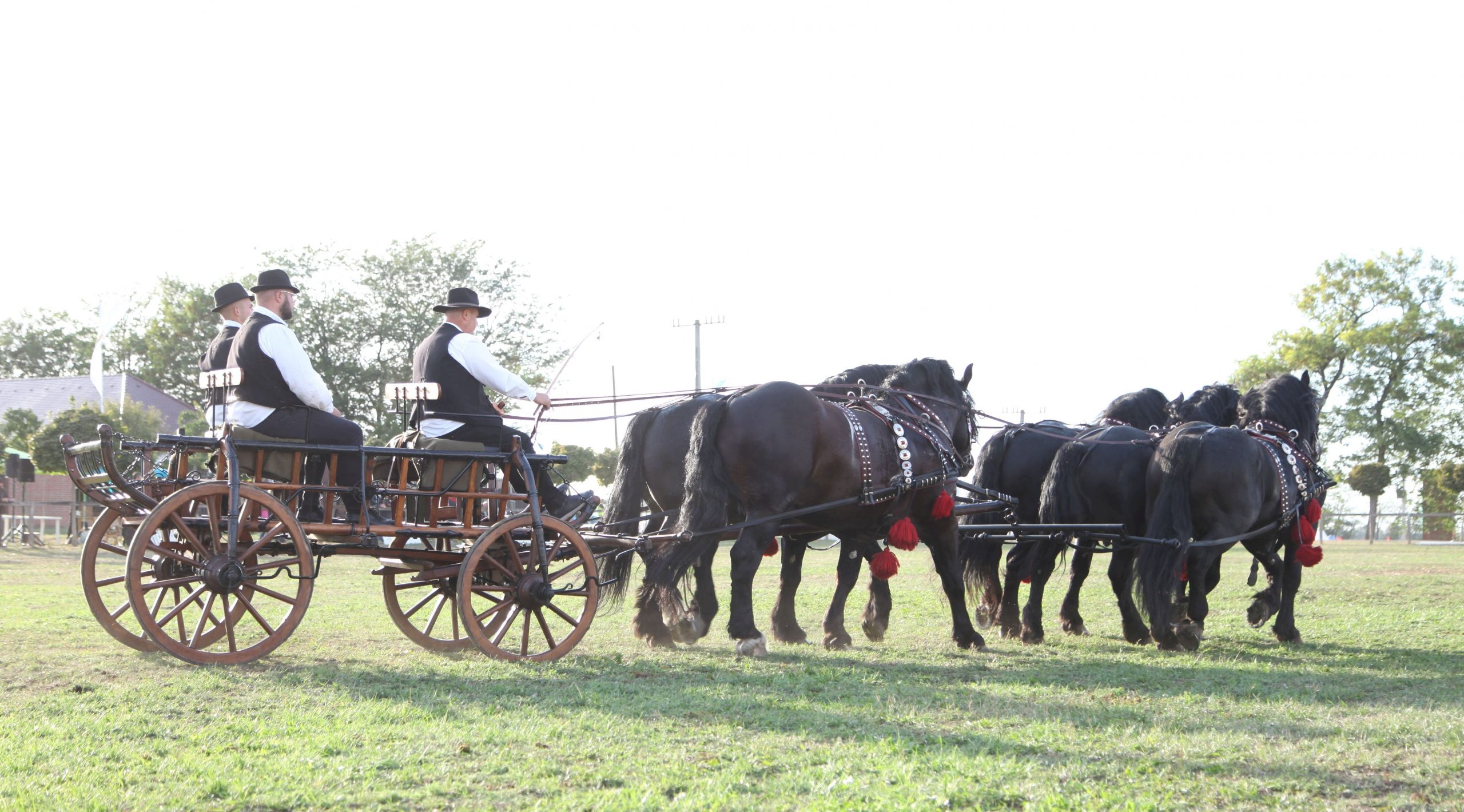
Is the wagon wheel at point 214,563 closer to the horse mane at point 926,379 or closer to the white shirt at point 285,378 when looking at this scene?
the white shirt at point 285,378

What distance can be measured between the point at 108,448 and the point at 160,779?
2532 mm

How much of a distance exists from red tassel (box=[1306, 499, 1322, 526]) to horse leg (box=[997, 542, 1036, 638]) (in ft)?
7.19

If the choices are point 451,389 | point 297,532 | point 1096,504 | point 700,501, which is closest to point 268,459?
point 297,532

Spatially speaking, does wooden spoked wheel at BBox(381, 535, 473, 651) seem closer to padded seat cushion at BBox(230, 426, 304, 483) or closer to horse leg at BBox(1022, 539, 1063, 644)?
padded seat cushion at BBox(230, 426, 304, 483)

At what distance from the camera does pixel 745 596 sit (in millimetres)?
7617

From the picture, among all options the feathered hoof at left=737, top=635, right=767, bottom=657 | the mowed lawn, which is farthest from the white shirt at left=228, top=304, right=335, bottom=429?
the feathered hoof at left=737, top=635, right=767, bottom=657

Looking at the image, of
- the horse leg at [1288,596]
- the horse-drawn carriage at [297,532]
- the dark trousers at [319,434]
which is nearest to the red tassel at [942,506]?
the horse-drawn carriage at [297,532]

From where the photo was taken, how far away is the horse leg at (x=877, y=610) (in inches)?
358

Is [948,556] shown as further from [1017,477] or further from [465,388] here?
[465,388]

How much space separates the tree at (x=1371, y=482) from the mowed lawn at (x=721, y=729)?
3257 cm

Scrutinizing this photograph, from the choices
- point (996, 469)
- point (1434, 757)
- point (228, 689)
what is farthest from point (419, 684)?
point (996, 469)

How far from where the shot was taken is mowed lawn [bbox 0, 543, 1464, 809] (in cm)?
385

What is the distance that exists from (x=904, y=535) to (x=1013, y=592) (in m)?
2.16

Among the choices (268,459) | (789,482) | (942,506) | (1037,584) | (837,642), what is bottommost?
(837,642)
